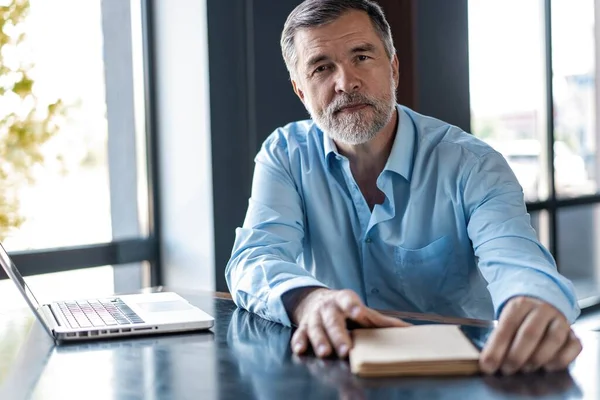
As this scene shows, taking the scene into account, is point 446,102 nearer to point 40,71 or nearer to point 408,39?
point 408,39

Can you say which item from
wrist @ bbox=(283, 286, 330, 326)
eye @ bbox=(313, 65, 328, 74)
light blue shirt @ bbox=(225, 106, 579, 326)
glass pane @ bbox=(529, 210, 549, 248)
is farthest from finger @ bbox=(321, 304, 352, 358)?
glass pane @ bbox=(529, 210, 549, 248)

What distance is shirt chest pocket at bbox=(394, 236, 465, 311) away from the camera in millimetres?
2023

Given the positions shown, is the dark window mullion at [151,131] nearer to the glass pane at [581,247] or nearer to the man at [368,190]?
the man at [368,190]

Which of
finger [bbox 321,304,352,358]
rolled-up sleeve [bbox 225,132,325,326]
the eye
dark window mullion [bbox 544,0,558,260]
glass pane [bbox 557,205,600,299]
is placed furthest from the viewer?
glass pane [bbox 557,205,600,299]

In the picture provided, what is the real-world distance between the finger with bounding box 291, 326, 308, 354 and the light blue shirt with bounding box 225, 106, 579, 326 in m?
0.38

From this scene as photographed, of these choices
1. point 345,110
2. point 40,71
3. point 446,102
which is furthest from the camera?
point 446,102

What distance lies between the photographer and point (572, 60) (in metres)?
4.81

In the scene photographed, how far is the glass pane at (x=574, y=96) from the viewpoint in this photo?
15.4 feet

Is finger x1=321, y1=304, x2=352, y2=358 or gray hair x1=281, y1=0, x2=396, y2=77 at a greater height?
gray hair x1=281, y1=0, x2=396, y2=77

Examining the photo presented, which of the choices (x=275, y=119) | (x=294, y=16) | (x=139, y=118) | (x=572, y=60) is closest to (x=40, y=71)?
(x=139, y=118)

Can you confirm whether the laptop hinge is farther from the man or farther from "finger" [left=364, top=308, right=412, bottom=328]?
"finger" [left=364, top=308, right=412, bottom=328]

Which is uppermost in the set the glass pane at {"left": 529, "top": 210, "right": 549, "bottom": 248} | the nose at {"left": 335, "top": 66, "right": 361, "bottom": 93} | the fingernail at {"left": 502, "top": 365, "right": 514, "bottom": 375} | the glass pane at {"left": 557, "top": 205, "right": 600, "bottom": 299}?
the nose at {"left": 335, "top": 66, "right": 361, "bottom": 93}

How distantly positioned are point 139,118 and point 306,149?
1.24m

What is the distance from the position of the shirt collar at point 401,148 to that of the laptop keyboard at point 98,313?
695mm
